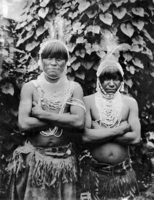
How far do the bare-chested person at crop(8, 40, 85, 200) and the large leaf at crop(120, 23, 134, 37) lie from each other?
2.36 ft

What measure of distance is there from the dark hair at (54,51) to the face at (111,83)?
40cm

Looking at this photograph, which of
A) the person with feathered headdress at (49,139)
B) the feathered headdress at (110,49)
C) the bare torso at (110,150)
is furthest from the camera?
the feathered headdress at (110,49)

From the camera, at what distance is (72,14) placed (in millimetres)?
3324

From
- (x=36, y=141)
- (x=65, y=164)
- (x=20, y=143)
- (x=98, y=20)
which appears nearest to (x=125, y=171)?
(x=65, y=164)

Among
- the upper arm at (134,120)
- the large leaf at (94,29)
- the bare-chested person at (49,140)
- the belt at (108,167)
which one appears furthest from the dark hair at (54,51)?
the belt at (108,167)

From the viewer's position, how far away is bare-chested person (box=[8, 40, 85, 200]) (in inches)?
110

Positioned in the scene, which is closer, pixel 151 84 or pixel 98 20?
pixel 98 20

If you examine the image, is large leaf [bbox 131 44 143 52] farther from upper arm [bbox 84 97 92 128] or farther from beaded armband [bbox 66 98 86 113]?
beaded armband [bbox 66 98 86 113]

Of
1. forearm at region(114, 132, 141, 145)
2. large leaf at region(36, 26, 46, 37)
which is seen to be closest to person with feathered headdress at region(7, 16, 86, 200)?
forearm at region(114, 132, 141, 145)

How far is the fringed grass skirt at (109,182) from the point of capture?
291 centimetres

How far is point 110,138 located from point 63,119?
44 centimetres

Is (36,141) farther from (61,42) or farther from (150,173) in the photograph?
(150,173)

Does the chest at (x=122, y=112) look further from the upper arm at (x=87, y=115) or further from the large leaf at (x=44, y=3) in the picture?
the large leaf at (x=44, y=3)

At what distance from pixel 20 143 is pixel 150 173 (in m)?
1.34
